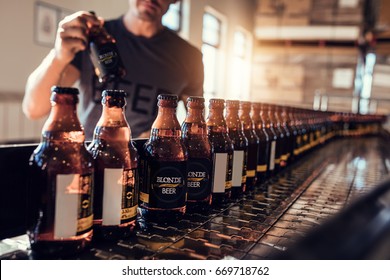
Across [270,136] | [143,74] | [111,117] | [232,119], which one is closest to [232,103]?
[232,119]

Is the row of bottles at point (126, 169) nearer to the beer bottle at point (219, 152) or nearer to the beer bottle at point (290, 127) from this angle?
the beer bottle at point (219, 152)

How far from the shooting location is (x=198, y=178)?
780 millimetres

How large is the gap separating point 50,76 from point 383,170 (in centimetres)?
136

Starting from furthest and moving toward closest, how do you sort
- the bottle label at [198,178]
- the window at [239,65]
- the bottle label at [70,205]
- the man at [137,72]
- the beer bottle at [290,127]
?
the window at [239,65]
the beer bottle at [290,127]
the man at [137,72]
the bottle label at [198,178]
the bottle label at [70,205]

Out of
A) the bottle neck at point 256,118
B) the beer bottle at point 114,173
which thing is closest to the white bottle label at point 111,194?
the beer bottle at point 114,173

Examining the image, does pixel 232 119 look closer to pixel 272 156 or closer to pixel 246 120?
pixel 246 120

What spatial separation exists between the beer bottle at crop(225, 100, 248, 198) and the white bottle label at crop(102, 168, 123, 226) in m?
0.35

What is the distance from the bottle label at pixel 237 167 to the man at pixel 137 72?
0.48 m

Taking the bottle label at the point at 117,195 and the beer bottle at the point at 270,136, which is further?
the beer bottle at the point at 270,136

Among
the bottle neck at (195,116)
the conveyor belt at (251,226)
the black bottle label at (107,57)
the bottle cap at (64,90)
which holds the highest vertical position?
the black bottle label at (107,57)

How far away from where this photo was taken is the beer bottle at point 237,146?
3.02 feet

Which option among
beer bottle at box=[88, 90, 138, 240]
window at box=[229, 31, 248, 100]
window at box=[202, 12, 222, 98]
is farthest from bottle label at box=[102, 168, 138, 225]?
window at box=[229, 31, 248, 100]

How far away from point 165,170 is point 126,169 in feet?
0.28
